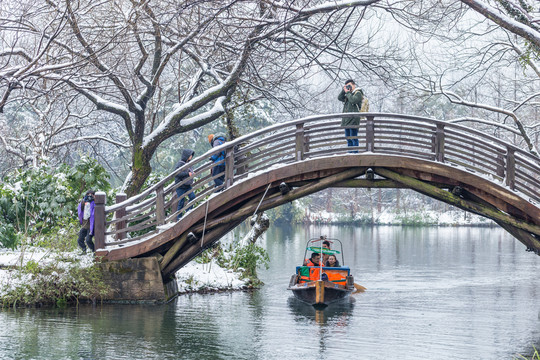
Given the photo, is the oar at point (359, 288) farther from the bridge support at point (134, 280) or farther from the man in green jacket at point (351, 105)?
the bridge support at point (134, 280)

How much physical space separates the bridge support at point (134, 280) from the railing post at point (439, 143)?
23.0 ft

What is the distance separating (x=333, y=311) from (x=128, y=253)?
518 centimetres

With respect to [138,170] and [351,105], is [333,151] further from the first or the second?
[138,170]

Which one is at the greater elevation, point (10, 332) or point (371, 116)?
point (371, 116)

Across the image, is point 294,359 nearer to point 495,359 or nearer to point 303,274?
point 495,359

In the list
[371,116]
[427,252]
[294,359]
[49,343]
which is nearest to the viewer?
[294,359]

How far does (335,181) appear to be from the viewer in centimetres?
1658

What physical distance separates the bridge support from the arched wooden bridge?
21 cm

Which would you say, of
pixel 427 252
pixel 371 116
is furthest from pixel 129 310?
pixel 427 252

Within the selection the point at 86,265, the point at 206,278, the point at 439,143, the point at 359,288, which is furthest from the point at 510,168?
the point at 86,265

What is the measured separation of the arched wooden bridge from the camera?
52.2 ft

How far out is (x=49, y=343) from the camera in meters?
13.2

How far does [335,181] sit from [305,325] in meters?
3.28

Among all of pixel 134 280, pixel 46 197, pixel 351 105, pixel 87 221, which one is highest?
pixel 351 105
